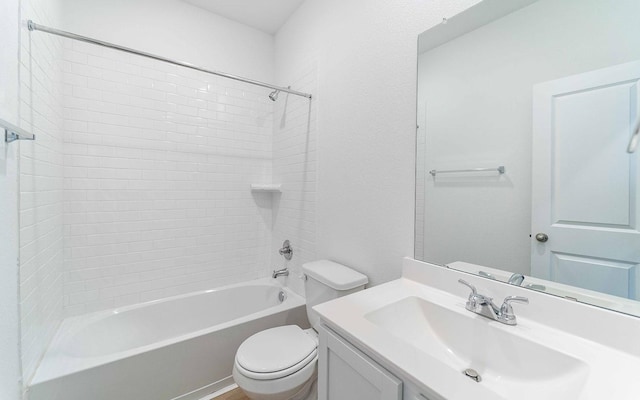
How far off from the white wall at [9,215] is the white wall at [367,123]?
4.83 ft

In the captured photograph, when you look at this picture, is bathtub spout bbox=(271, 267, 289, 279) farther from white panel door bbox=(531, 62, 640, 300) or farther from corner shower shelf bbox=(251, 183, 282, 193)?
white panel door bbox=(531, 62, 640, 300)

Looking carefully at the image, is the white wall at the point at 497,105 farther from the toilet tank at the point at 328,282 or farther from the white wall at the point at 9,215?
the white wall at the point at 9,215

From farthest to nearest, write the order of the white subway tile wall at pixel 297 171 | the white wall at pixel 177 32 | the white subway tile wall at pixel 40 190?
1. the white subway tile wall at pixel 297 171
2. the white wall at pixel 177 32
3. the white subway tile wall at pixel 40 190

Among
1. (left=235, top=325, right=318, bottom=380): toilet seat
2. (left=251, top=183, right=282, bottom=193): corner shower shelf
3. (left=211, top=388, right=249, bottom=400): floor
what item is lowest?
(left=211, top=388, right=249, bottom=400): floor

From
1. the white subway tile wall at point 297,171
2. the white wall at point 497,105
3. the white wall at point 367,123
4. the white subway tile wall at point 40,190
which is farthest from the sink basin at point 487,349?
the white subway tile wall at point 40,190

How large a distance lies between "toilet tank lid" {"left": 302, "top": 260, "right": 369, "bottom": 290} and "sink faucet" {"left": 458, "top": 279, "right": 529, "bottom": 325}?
602mm

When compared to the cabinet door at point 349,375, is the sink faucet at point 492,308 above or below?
above

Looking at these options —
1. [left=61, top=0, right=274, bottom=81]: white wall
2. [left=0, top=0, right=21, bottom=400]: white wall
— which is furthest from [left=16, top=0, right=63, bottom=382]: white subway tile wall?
[left=61, top=0, right=274, bottom=81]: white wall

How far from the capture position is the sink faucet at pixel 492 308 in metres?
A: 0.82

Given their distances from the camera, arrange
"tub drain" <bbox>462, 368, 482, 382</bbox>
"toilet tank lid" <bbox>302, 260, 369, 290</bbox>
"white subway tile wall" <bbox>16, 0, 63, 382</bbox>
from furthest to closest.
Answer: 1. "toilet tank lid" <bbox>302, 260, 369, 290</bbox>
2. "white subway tile wall" <bbox>16, 0, 63, 382</bbox>
3. "tub drain" <bbox>462, 368, 482, 382</bbox>

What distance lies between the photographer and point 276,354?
1.31 metres

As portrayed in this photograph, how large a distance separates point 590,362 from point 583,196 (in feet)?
1.52

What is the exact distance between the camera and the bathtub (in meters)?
1.27

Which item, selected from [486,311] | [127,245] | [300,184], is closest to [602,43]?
[486,311]
